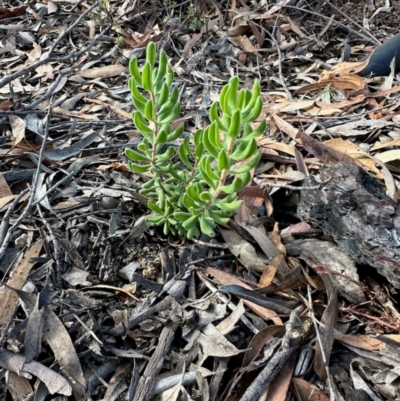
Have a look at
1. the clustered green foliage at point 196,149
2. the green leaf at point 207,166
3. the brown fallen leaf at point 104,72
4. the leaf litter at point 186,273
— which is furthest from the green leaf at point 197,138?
the brown fallen leaf at point 104,72

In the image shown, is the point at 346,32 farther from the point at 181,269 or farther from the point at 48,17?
the point at 181,269

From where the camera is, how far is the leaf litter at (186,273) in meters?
1.48

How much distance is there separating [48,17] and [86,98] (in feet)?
3.27

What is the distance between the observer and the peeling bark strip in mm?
1553

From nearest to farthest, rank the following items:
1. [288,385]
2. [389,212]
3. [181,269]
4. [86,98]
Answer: [288,385], [389,212], [181,269], [86,98]

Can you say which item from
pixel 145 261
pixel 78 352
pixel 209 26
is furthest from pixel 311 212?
pixel 209 26

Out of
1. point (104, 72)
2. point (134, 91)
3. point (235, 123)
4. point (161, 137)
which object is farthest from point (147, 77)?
point (104, 72)

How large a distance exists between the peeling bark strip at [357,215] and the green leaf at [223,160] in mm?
395

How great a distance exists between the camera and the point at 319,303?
165 cm

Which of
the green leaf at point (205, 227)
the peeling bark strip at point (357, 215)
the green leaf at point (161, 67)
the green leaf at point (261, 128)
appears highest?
the green leaf at point (161, 67)

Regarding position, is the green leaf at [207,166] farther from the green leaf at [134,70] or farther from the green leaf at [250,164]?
the green leaf at [134,70]

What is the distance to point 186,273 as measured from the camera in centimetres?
172

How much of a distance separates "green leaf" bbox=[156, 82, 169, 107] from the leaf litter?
40cm

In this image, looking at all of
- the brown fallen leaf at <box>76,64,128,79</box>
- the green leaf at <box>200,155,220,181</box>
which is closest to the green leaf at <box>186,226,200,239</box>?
the green leaf at <box>200,155,220,181</box>
